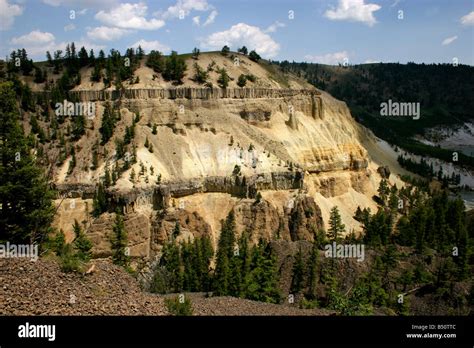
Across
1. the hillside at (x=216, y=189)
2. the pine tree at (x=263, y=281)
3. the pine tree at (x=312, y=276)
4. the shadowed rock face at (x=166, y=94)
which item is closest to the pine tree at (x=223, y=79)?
the hillside at (x=216, y=189)

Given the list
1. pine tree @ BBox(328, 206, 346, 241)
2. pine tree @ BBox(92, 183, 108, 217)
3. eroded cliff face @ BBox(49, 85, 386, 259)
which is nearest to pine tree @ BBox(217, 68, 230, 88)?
eroded cliff face @ BBox(49, 85, 386, 259)

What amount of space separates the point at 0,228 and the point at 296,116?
201 ft

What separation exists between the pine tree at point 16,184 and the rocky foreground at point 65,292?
12.6 metres

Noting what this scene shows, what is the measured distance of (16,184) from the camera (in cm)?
3434

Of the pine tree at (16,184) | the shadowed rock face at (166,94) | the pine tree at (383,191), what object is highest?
the shadowed rock face at (166,94)

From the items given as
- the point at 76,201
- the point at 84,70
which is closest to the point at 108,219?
the point at 76,201

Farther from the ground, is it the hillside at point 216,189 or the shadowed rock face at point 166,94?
the shadowed rock face at point 166,94

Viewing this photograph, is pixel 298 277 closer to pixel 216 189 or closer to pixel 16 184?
pixel 216 189

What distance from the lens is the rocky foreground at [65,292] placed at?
19797 millimetres

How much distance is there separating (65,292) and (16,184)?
16497 mm

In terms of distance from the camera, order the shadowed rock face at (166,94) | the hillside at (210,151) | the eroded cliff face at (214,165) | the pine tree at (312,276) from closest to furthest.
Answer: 1. the pine tree at (312,276)
2. the eroded cliff face at (214,165)
3. the hillside at (210,151)
4. the shadowed rock face at (166,94)

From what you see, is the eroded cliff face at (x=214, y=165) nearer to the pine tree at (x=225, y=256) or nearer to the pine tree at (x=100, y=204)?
the pine tree at (x=100, y=204)
